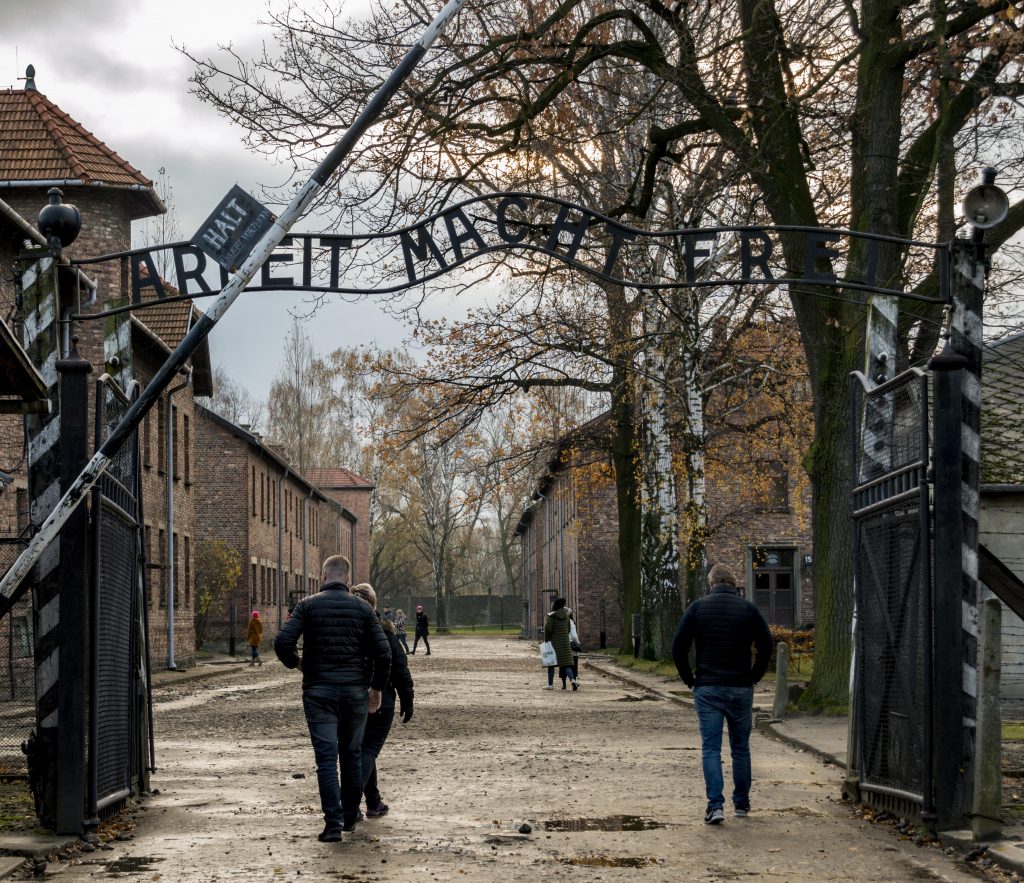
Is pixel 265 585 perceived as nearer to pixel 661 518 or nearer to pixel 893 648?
→ pixel 661 518

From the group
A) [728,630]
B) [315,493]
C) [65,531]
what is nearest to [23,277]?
[65,531]

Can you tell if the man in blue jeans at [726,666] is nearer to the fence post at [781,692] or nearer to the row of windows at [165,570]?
the fence post at [781,692]

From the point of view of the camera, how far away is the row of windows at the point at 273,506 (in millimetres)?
57531

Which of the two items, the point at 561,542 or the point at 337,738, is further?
the point at 561,542

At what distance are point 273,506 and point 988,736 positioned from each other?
182 ft

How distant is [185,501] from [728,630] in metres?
34.7

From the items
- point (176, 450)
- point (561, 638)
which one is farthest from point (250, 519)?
point (561, 638)

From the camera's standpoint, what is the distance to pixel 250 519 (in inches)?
2196

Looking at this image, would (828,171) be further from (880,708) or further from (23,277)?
(23,277)

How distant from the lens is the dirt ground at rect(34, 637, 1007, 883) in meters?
8.77

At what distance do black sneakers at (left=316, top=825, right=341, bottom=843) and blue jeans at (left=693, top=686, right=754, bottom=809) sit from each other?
270cm

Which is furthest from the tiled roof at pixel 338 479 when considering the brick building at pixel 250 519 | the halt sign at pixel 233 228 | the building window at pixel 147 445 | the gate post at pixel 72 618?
the gate post at pixel 72 618

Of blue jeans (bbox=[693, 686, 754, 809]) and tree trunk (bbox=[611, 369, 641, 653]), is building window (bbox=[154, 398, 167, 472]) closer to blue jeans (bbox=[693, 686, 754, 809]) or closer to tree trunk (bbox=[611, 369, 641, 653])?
tree trunk (bbox=[611, 369, 641, 653])

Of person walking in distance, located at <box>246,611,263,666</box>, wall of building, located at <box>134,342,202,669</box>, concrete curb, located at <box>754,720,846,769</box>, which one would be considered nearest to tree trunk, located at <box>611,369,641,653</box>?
person walking in distance, located at <box>246,611,263,666</box>
